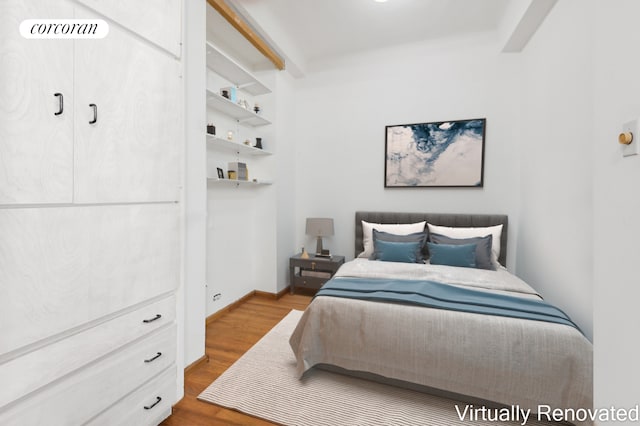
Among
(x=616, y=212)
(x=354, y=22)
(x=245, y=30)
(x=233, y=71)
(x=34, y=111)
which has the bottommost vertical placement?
(x=616, y=212)

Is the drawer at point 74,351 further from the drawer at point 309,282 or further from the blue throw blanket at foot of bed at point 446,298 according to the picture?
the drawer at point 309,282

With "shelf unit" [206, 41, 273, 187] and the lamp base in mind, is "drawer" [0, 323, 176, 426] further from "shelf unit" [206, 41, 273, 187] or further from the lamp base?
the lamp base

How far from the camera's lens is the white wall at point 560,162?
6.20 feet

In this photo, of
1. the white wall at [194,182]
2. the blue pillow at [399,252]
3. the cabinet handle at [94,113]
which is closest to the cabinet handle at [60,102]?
the cabinet handle at [94,113]

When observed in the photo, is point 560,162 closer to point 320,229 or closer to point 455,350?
point 455,350

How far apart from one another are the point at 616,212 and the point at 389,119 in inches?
117

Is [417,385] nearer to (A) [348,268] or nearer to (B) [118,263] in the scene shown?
(A) [348,268]

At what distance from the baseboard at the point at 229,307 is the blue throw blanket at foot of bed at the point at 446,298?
4.60ft

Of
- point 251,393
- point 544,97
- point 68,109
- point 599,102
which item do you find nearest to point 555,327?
point 599,102

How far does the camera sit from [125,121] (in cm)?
131

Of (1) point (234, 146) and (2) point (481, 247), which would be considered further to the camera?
(1) point (234, 146)

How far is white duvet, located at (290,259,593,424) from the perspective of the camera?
1.44 metres

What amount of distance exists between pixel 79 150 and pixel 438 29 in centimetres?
359

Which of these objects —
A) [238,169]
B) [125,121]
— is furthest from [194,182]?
[238,169]
